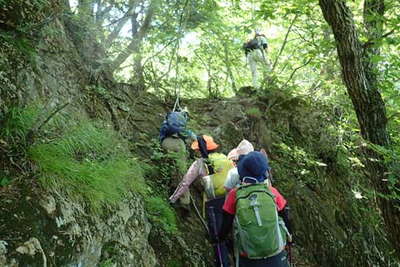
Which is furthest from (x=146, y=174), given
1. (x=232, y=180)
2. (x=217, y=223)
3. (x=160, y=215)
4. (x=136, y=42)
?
(x=136, y=42)

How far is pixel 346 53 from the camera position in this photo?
542 cm

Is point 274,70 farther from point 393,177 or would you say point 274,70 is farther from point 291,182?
point 393,177

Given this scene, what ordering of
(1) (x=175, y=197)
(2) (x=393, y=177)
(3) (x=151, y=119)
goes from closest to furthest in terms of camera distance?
(2) (x=393, y=177)
(1) (x=175, y=197)
(3) (x=151, y=119)

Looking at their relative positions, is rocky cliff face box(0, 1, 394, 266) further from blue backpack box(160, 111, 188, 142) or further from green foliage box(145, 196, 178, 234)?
blue backpack box(160, 111, 188, 142)

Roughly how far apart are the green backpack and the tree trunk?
8.45 feet

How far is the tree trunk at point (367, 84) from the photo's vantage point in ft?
17.3

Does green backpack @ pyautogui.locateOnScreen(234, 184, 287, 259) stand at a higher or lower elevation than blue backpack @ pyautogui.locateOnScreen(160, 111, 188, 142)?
lower

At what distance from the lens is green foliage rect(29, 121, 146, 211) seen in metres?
3.06

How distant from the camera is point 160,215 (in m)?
5.28

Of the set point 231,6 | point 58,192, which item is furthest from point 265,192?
point 231,6

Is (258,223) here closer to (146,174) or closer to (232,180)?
(232,180)

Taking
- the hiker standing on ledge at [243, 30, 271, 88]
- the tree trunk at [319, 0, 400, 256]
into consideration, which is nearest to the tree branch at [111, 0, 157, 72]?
the hiker standing on ledge at [243, 30, 271, 88]

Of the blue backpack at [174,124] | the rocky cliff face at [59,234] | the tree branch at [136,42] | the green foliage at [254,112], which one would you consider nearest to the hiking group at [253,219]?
the rocky cliff face at [59,234]

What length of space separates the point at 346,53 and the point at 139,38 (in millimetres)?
4210
